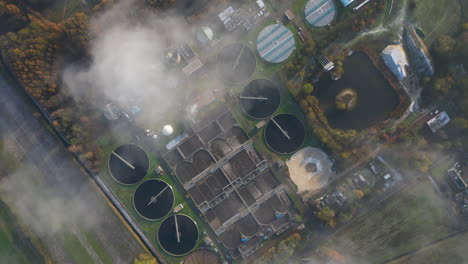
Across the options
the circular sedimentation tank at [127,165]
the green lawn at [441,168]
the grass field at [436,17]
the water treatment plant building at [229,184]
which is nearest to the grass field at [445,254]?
the green lawn at [441,168]

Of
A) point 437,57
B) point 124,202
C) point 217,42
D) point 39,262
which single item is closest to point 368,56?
point 437,57

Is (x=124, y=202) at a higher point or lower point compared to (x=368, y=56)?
higher

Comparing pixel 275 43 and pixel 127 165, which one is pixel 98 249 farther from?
pixel 275 43

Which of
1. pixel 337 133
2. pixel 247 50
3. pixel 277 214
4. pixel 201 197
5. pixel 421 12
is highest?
pixel 247 50

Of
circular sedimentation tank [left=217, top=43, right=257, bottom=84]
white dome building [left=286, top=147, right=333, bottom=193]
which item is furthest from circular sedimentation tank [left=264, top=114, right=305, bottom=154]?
circular sedimentation tank [left=217, top=43, right=257, bottom=84]

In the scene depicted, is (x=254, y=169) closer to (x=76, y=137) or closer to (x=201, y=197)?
(x=201, y=197)

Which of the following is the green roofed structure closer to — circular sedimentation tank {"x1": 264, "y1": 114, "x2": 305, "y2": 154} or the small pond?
the small pond

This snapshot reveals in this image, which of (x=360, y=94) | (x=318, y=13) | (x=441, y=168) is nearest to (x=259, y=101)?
(x=360, y=94)
